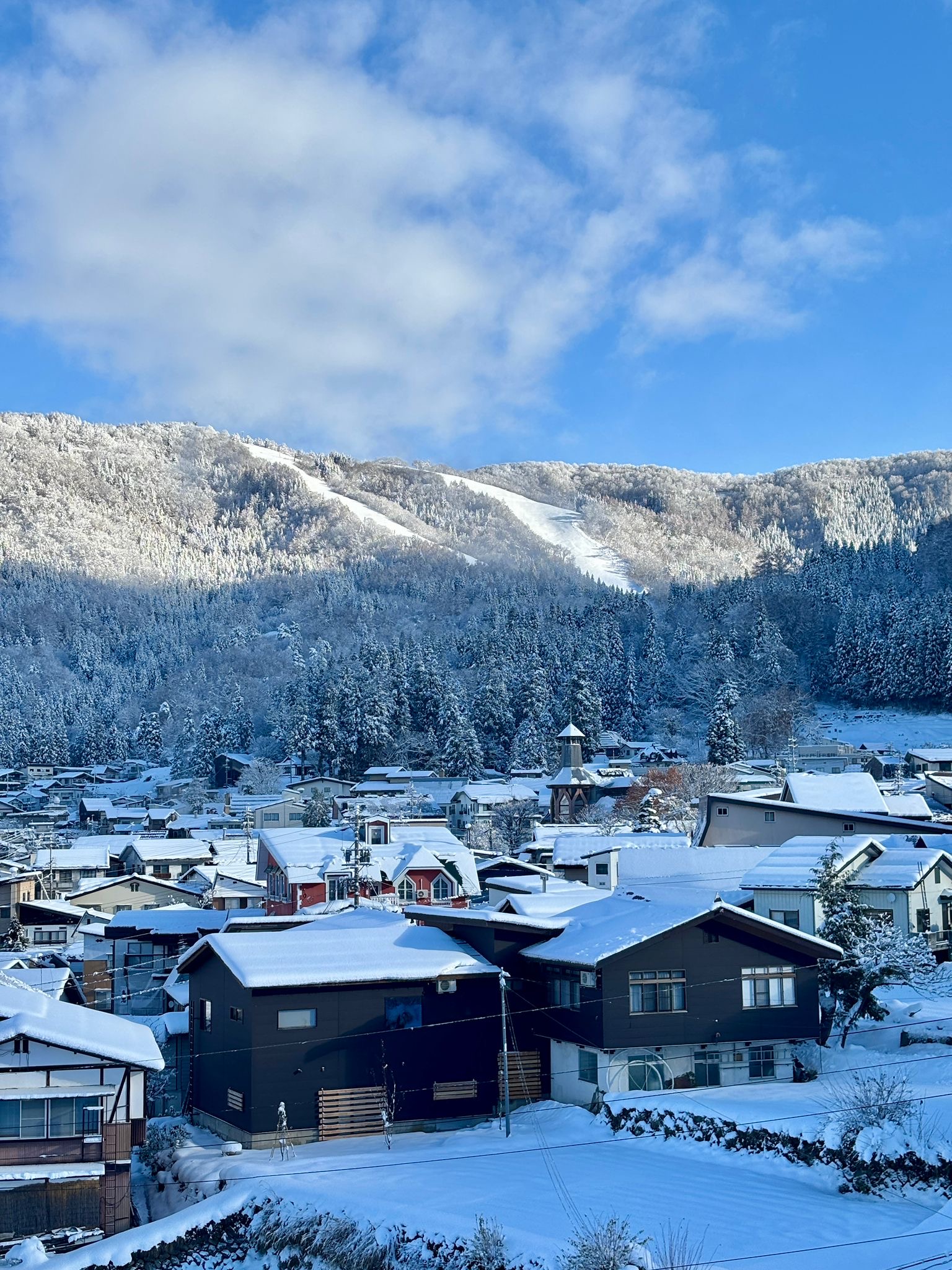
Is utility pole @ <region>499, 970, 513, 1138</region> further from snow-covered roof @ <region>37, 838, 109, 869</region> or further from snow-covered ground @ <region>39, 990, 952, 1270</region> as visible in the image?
snow-covered roof @ <region>37, 838, 109, 869</region>

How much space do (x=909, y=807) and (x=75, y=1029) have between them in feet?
120

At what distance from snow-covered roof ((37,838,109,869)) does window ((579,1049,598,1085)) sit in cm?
4420

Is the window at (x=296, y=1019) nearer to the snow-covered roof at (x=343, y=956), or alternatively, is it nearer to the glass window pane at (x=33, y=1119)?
the snow-covered roof at (x=343, y=956)

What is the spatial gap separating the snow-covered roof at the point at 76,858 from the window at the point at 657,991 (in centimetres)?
4521

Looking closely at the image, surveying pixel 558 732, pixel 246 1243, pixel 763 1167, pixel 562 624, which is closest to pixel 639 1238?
pixel 763 1167

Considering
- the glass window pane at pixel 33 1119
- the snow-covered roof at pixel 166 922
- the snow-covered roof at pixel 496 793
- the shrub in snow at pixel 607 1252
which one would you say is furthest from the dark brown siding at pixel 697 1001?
the snow-covered roof at pixel 496 793

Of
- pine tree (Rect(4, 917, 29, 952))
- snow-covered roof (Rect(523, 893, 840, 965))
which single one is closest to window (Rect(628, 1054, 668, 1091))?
snow-covered roof (Rect(523, 893, 840, 965))

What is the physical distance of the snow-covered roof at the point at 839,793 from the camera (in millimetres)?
41312

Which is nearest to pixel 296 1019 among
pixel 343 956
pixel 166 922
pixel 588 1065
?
pixel 343 956

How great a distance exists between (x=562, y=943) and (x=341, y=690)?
82206mm

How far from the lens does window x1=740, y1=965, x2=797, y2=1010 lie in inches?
891

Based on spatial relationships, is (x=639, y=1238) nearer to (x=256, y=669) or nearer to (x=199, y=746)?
(x=199, y=746)

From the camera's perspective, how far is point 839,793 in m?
42.4

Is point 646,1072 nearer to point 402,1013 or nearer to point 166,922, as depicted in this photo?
point 402,1013
